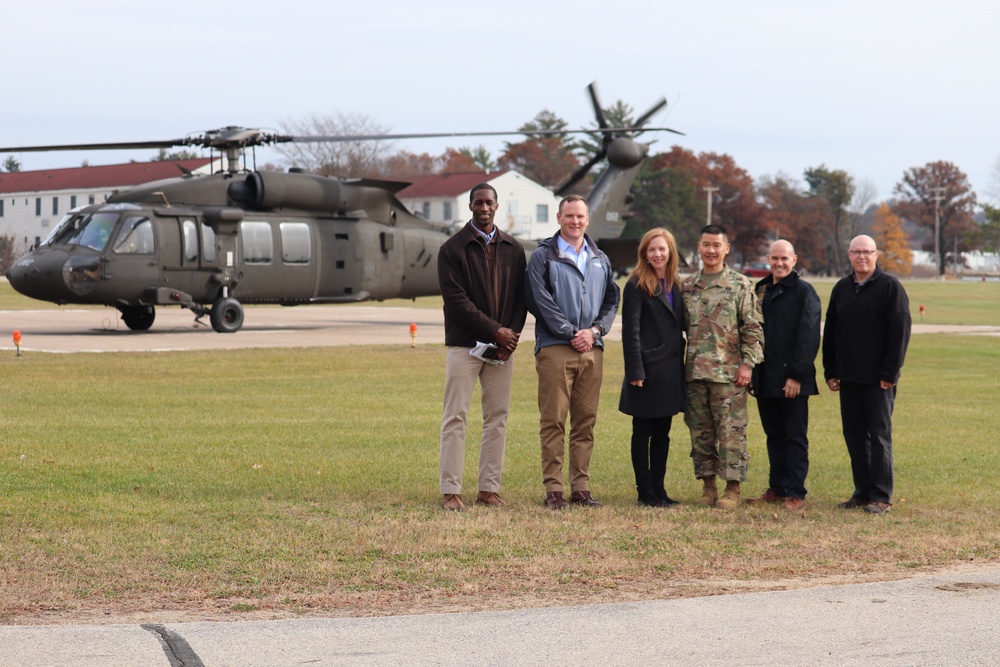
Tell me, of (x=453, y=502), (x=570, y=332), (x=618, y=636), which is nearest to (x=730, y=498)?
(x=570, y=332)

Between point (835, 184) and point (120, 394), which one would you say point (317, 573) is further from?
point (835, 184)

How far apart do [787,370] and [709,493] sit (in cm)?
100

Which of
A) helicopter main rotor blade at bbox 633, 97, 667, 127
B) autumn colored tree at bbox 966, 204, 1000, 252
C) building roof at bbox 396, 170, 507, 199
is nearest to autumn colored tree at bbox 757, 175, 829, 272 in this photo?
autumn colored tree at bbox 966, 204, 1000, 252

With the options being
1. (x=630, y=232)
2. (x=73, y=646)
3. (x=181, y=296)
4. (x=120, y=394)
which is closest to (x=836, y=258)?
(x=630, y=232)

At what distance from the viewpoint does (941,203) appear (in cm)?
14925

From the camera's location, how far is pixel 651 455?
8773 mm

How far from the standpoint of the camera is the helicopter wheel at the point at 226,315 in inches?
1011

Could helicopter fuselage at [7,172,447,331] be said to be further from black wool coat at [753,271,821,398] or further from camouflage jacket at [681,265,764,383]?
black wool coat at [753,271,821,398]

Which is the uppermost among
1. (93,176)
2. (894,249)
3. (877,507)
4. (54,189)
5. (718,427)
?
→ (93,176)

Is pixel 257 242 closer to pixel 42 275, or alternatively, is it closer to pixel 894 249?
pixel 42 275

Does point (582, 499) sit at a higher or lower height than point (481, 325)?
lower

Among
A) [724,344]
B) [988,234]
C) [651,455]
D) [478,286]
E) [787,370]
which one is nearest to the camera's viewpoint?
[478,286]

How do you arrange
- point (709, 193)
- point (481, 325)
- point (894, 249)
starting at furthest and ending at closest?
point (894, 249), point (709, 193), point (481, 325)

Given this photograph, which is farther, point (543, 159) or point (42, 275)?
point (543, 159)
